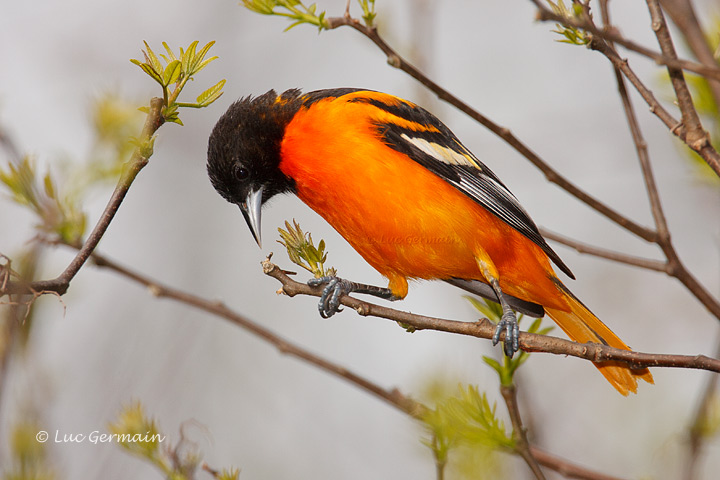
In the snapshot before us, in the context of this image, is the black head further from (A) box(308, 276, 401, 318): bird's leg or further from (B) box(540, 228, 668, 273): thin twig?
(B) box(540, 228, 668, 273): thin twig

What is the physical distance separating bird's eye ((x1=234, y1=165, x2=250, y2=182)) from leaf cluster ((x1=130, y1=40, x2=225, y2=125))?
153cm

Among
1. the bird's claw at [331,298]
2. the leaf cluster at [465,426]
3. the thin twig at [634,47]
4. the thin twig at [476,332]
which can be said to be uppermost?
the thin twig at [634,47]

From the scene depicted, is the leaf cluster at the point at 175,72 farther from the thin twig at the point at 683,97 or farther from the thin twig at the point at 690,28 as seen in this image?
the thin twig at the point at 690,28

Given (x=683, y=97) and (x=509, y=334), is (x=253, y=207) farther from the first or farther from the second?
(x=683, y=97)

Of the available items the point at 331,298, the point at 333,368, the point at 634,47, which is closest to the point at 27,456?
the point at 333,368

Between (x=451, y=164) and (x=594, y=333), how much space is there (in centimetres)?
112

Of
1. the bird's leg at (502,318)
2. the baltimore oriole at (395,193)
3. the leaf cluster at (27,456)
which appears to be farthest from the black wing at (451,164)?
the leaf cluster at (27,456)

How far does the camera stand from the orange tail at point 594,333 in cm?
→ 308

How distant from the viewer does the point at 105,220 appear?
→ 167 cm

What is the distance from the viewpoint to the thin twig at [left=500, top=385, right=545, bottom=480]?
2.04 m

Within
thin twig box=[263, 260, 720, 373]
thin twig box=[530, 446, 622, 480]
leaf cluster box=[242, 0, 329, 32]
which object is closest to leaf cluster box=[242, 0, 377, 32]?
leaf cluster box=[242, 0, 329, 32]

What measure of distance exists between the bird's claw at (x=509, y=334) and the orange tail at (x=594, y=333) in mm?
577

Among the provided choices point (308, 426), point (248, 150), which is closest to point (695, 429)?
point (248, 150)

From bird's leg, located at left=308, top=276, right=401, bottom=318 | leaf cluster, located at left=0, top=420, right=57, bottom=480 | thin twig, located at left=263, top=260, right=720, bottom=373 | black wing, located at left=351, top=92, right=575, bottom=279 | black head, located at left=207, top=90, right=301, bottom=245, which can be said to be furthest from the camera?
black head, located at left=207, top=90, right=301, bottom=245
